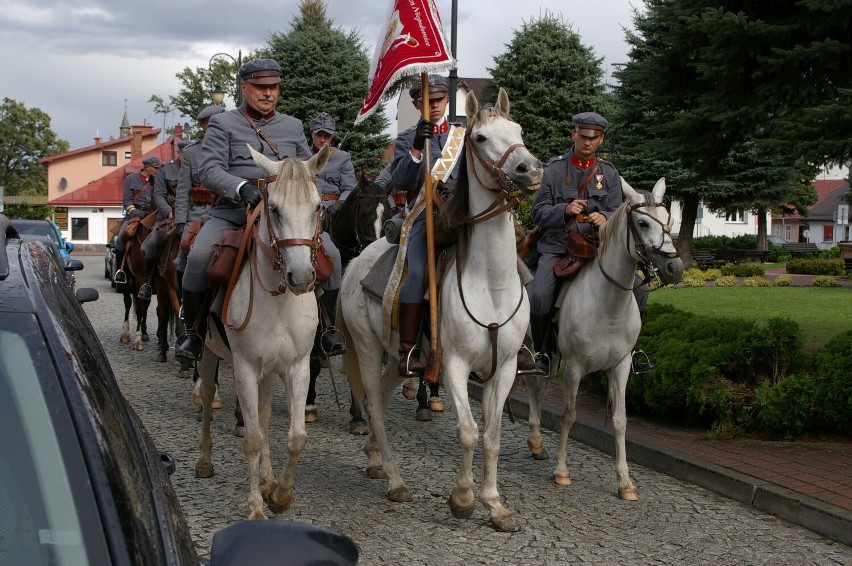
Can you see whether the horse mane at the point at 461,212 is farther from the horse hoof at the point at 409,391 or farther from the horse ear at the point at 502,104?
the horse hoof at the point at 409,391

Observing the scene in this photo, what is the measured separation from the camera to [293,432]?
6422 millimetres

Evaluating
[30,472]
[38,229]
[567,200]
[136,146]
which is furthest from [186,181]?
[136,146]

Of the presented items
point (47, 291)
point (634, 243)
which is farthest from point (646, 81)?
point (47, 291)

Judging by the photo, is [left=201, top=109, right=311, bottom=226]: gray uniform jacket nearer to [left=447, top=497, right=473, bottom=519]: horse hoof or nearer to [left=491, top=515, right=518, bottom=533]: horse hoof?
[left=447, top=497, right=473, bottom=519]: horse hoof

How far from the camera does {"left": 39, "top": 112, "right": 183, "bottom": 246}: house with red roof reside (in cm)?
7900

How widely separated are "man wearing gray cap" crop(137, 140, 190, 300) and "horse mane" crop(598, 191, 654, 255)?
721 centimetres

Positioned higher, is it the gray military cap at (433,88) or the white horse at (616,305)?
the gray military cap at (433,88)

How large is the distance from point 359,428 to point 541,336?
218 cm

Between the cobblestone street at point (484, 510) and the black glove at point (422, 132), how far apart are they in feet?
8.49

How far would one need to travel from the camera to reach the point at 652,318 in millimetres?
10781

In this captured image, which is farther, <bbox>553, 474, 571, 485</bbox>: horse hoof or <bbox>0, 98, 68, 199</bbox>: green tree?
<bbox>0, 98, 68, 199</bbox>: green tree

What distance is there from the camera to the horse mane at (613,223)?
299 inches

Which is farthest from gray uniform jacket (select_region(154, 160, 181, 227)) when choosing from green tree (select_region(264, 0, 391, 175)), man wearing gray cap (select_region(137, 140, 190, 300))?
green tree (select_region(264, 0, 391, 175))

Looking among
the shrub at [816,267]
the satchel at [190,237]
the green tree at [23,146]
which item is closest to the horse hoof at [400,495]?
the satchel at [190,237]
